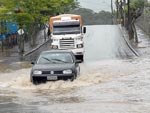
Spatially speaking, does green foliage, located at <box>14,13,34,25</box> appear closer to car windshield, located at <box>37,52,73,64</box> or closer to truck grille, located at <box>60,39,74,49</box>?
truck grille, located at <box>60,39,74,49</box>

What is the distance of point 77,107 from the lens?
50.8 feet

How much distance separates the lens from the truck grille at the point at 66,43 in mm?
38094

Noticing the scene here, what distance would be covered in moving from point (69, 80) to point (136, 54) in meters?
19.3

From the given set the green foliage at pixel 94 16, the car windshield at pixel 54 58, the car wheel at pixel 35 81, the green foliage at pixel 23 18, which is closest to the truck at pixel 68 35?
the green foliage at pixel 23 18

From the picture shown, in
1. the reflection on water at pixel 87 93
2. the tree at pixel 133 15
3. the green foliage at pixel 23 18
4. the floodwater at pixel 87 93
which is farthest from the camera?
the tree at pixel 133 15

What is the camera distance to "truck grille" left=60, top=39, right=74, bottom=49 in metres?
38.1

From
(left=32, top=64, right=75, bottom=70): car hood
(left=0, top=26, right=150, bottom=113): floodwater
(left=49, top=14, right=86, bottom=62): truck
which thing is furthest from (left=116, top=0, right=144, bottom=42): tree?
(left=32, top=64, right=75, bottom=70): car hood

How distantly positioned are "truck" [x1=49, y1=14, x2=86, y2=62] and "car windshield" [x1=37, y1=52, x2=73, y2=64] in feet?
47.0

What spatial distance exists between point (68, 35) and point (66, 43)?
62cm

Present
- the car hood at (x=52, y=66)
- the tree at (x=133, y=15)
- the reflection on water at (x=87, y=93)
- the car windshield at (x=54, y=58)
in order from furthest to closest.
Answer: the tree at (x=133, y=15)
the car windshield at (x=54, y=58)
the car hood at (x=52, y=66)
the reflection on water at (x=87, y=93)

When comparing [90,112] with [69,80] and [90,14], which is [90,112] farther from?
[90,14]

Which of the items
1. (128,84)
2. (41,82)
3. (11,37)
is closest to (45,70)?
(41,82)

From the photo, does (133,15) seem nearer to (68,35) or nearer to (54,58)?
(68,35)

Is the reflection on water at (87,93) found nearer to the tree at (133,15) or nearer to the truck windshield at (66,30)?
the truck windshield at (66,30)
